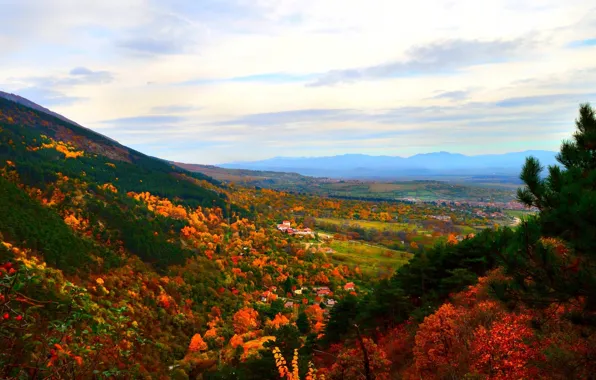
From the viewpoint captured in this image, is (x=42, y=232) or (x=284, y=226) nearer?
(x=42, y=232)

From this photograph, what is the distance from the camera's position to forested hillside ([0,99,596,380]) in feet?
22.1

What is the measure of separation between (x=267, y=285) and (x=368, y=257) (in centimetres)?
4542

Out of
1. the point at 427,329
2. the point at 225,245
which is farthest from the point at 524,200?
the point at 225,245

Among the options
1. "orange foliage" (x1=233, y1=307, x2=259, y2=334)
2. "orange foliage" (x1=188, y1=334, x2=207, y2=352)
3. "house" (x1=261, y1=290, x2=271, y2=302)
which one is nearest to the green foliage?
"orange foliage" (x1=188, y1=334, x2=207, y2=352)

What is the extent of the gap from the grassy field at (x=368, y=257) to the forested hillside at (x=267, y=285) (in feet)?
3.77

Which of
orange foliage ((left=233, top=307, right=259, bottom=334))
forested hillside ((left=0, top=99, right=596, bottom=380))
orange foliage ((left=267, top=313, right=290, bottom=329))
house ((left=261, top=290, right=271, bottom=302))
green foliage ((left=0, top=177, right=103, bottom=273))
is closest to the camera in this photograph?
forested hillside ((left=0, top=99, right=596, bottom=380))

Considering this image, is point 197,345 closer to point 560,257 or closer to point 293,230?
point 560,257

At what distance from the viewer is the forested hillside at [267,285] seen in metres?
6.74

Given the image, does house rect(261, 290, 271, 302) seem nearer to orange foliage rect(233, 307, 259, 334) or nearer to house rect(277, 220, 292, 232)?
orange foliage rect(233, 307, 259, 334)

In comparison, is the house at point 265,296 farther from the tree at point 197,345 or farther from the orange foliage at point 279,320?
the tree at point 197,345

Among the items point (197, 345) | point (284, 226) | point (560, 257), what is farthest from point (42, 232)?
point (284, 226)

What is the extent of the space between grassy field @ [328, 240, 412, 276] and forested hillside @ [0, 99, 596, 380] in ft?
3.77

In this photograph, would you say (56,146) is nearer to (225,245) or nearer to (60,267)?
(225,245)

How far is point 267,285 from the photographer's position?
116312 millimetres
